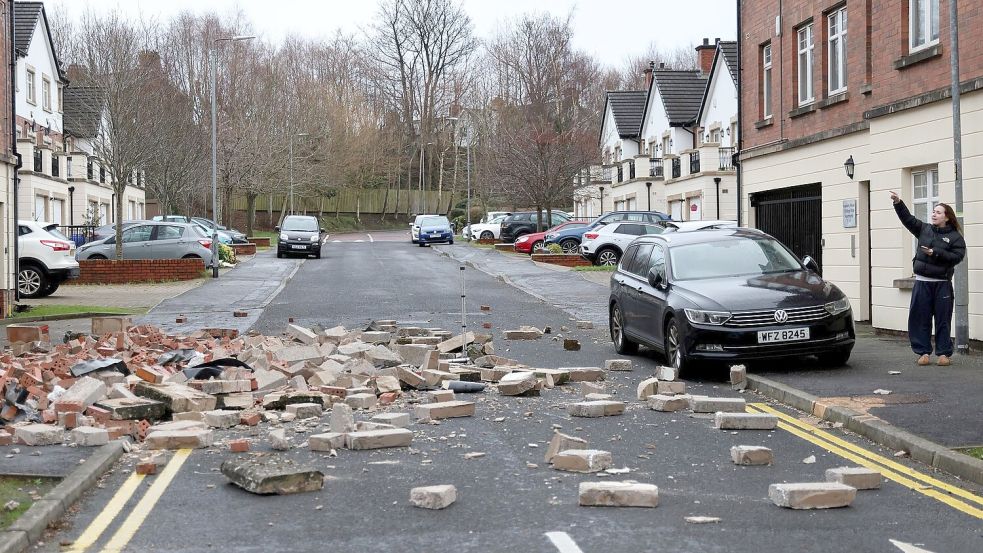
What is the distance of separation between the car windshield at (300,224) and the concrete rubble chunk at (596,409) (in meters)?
36.2

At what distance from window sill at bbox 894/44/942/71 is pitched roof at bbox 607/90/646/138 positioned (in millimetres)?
47432

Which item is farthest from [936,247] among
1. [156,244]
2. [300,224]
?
[300,224]

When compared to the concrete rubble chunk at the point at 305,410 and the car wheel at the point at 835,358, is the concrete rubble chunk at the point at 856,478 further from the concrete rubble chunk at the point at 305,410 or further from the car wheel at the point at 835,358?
the car wheel at the point at 835,358

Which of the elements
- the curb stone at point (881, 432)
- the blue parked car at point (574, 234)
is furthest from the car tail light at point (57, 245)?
the blue parked car at point (574, 234)

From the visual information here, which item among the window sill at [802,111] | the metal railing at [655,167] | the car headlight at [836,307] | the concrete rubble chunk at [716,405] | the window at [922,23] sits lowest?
the concrete rubble chunk at [716,405]

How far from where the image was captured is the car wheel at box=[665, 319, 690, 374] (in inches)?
494

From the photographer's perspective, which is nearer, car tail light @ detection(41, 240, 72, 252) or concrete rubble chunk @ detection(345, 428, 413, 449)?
concrete rubble chunk @ detection(345, 428, 413, 449)

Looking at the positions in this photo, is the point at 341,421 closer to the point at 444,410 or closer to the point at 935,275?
Result: the point at 444,410

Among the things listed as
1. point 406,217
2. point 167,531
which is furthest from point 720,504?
point 406,217

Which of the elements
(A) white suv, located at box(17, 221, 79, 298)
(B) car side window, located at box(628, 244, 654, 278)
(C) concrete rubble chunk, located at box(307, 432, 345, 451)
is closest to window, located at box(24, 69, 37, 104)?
(A) white suv, located at box(17, 221, 79, 298)

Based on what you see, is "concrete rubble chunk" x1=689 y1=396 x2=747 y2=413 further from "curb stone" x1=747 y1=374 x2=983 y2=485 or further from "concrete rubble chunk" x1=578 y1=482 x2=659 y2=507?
"concrete rubble chunk" x1=578 y1=482 x2=659 y2=507

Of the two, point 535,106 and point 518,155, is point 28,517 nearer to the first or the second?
point 518,155

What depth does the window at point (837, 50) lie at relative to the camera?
65.1ft

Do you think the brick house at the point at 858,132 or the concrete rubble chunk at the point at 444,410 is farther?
the brick house at the point at 858,132
